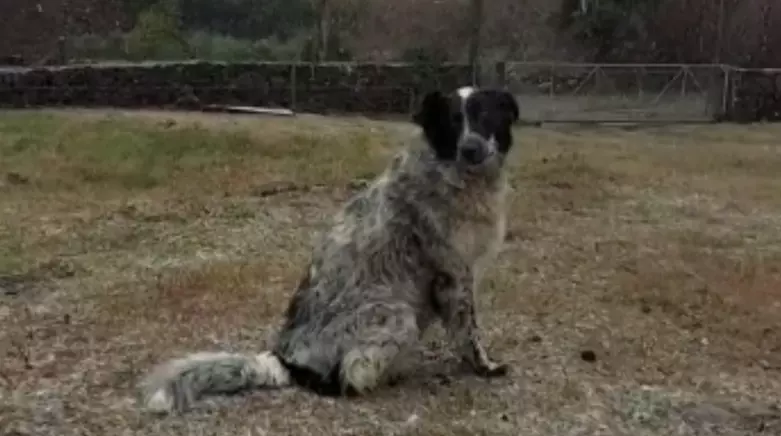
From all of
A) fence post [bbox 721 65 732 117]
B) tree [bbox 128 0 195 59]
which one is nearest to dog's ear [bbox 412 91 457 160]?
tree [bbox 128 0 195 59]

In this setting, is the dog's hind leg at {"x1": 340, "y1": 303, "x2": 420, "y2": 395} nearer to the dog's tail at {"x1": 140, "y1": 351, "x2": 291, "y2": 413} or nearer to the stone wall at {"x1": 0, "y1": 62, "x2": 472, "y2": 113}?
the dog's tail at {"x1": 140, "y1": 351, "x2": 291, "y2": 413}

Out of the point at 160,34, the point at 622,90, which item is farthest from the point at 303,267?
the point at 160,34

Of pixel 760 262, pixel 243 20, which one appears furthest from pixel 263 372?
pixel 243 20

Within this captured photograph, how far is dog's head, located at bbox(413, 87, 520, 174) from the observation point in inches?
215

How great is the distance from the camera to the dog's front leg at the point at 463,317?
5.46 m

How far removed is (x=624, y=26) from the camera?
22.6 m

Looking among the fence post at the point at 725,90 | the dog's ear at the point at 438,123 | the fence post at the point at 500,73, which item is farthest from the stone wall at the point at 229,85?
the dog's ear at the point at 438,123

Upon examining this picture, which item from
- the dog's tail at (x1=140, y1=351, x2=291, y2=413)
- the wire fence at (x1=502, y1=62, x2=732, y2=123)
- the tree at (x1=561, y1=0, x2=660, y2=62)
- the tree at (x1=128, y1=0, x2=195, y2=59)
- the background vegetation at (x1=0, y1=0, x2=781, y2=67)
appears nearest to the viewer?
the dog's tail at (x1=140, y1=351, x2=291, y2=413)

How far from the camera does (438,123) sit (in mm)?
5500

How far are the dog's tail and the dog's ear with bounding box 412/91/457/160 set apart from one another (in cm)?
121

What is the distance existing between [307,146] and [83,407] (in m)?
8.88

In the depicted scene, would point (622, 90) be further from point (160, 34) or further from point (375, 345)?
point (375, 345)

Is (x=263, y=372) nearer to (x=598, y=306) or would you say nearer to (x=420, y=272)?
(x=420, y=272)

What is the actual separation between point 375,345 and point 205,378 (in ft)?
2.39
